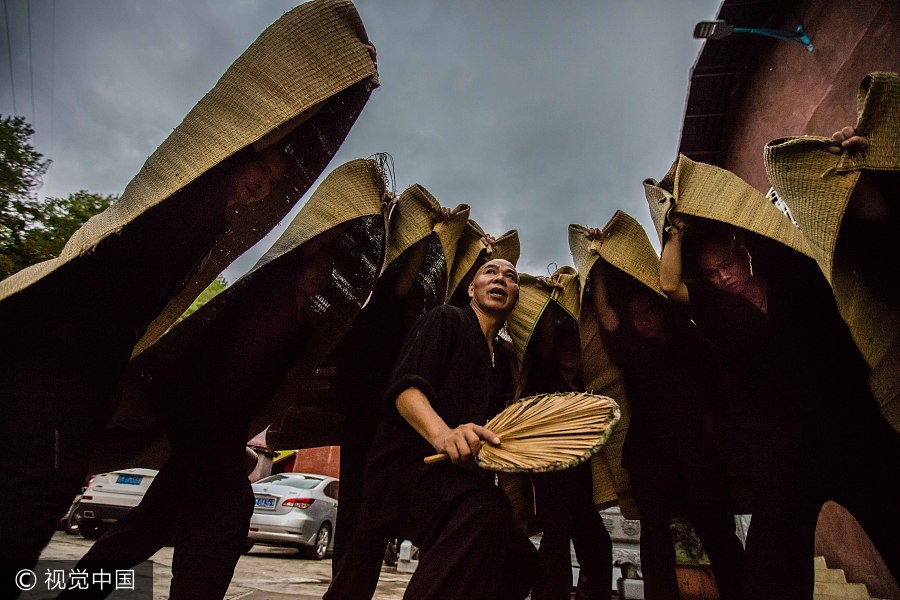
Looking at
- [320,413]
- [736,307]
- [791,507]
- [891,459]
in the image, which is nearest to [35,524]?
[320,413]

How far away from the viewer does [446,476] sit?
4.50 ft

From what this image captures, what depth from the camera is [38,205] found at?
7.69 meters

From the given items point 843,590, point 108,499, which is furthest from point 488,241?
point 108,499

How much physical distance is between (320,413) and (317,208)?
59.1 inches

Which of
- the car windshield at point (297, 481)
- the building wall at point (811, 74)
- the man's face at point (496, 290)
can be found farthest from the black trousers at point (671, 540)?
the car windshield at point (297, 481)

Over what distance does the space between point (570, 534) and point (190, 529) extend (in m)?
1.90

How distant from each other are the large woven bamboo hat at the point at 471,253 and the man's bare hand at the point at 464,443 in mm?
1643

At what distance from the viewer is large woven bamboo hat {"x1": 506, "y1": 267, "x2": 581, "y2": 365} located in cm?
310

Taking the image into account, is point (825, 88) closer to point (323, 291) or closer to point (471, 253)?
point (471, 253)

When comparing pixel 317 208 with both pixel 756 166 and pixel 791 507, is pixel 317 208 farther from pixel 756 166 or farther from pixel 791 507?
pixel 756 166

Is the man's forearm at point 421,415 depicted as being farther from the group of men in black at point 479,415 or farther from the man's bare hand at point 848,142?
the man's bare hand at point 848,142

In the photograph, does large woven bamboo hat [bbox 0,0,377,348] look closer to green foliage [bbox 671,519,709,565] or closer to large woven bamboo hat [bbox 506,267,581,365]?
large woven bamboo hat [bbox 506,267,581,365]

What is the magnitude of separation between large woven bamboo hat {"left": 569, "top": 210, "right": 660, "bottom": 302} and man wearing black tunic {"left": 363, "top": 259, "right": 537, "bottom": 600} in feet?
4.76

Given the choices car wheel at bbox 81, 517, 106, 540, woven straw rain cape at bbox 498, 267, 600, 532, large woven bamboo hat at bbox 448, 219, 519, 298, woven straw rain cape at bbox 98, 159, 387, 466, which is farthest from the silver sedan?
large woven bamboo hat at bbox 448, 219, 519, 298
